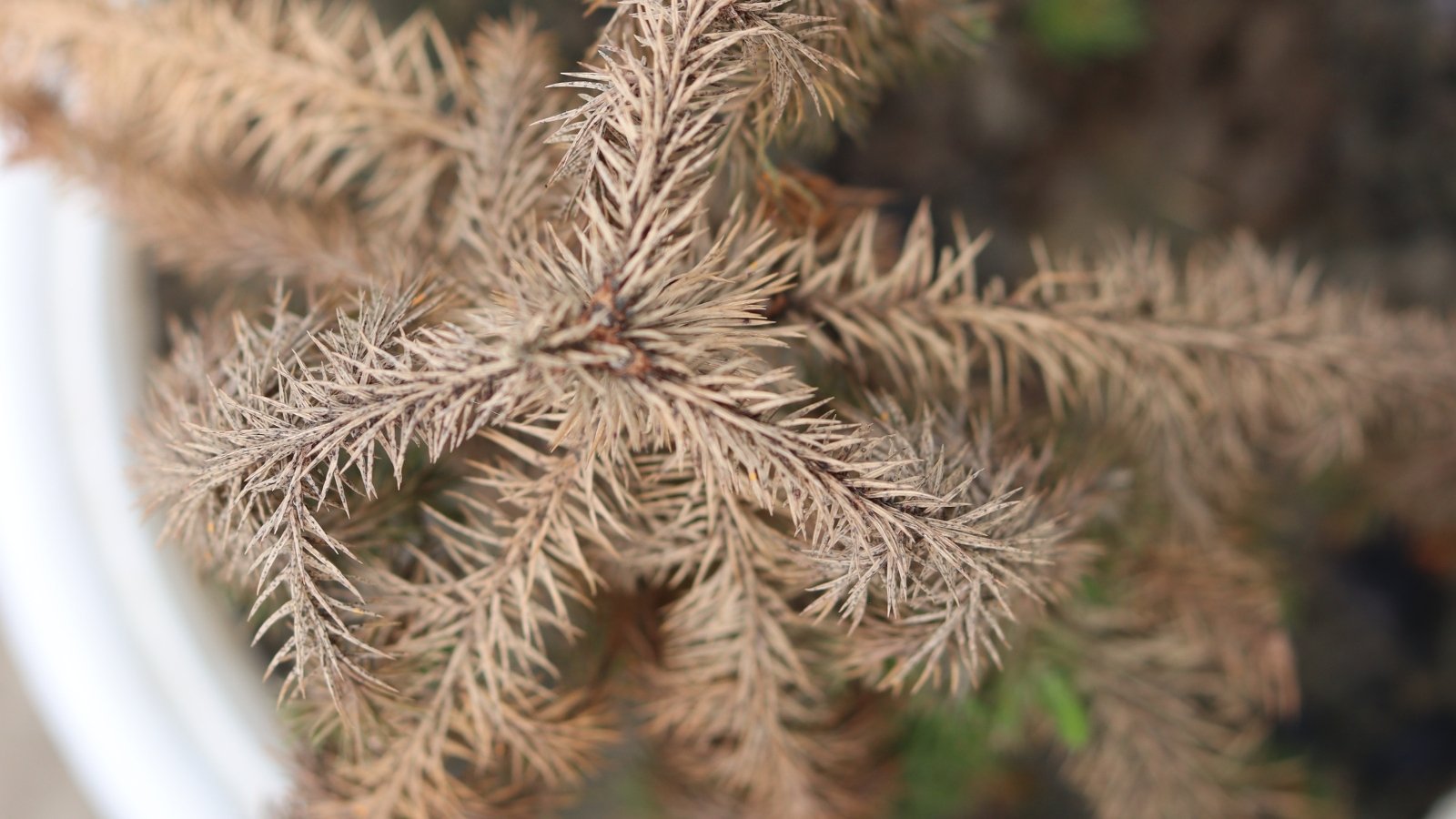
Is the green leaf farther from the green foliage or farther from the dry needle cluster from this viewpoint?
the green foliage

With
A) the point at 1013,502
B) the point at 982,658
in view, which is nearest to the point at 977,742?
the point at 982,658

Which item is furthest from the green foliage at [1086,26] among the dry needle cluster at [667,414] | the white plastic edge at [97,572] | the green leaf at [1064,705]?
the white plastic edge at [97,572]

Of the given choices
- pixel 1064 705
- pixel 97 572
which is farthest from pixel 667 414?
pixel 97 572

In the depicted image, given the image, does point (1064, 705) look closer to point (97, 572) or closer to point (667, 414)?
point (667, 414)

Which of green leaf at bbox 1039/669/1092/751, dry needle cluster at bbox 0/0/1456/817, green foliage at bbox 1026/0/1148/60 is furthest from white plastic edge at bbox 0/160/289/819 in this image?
green foliage at bbox 1026/0/1148/60

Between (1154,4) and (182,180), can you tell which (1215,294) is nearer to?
(1154,4)
